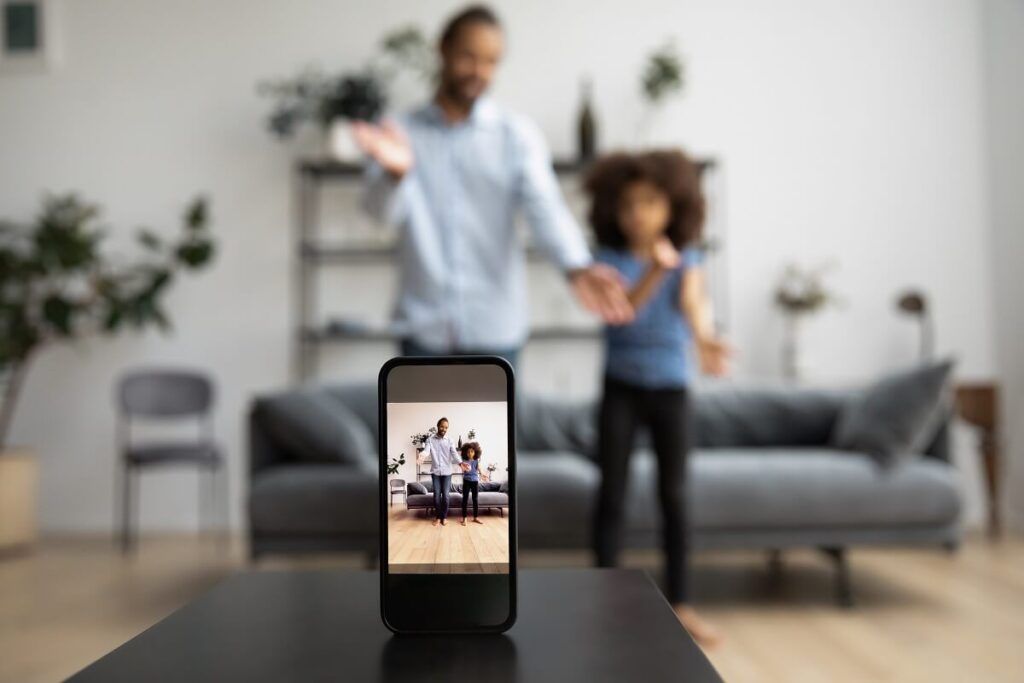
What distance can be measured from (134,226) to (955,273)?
4.46 meters

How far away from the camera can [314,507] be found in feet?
8.47

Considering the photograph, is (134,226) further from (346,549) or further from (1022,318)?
(1022,318)

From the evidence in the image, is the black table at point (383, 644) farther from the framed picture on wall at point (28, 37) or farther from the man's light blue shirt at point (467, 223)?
the framed picture on wall at point (28, 37)

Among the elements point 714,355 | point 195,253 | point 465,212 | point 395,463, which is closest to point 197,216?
point 195,253

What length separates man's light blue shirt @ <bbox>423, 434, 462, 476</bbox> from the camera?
2.13ft

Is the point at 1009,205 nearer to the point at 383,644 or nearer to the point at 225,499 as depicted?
the point at 225,499

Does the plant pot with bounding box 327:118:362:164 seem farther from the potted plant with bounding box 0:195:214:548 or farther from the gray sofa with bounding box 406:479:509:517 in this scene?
the gray sofa with bounding box 406:479:509:517

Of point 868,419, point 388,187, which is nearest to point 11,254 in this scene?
point 388,187

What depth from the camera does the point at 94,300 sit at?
4.09m

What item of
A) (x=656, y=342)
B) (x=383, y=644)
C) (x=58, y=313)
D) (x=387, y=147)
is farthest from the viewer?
(x=58, y=313)

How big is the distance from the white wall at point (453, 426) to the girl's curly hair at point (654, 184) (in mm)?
1743

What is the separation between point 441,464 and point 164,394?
12.5 feet

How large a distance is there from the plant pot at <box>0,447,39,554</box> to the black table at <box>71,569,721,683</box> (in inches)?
138

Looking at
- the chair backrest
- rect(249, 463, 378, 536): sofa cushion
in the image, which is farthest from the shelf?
rect(249, 463, 378, 536): sofa cushion
